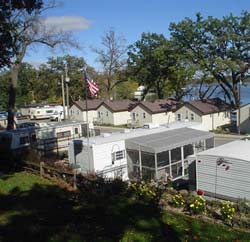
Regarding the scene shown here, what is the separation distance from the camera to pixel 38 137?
29.3m

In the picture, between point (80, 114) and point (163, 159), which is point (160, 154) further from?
point (80, 114)

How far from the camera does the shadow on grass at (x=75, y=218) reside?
30.0ft

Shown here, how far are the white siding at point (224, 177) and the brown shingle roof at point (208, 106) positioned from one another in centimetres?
2339

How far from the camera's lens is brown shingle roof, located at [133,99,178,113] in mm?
45562

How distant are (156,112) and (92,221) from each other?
3577cm

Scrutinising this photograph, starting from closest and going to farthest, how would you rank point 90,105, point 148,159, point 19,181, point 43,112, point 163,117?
point 19,181, point 148,159, point 163,117, point 90,105, point 43,112

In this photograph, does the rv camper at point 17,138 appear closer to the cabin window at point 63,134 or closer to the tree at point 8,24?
the cabin window at point 63,134

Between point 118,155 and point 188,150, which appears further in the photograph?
point 188,150

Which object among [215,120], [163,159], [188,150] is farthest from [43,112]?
[163,159]

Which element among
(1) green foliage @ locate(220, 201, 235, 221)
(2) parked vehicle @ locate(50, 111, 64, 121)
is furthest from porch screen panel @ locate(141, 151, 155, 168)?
(2) parked vehicle @ locate(50, 111, 64, 121)

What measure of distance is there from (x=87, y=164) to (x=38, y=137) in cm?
954

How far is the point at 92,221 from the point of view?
410 inches

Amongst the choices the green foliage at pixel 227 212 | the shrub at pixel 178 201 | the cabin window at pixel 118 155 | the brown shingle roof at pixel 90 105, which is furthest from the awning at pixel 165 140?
the brown shingle roof at pixel 90 105

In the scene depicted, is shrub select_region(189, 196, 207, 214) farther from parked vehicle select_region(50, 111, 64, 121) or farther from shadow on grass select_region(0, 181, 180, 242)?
parked vehicle select_region(50, 111, 64, 121)
